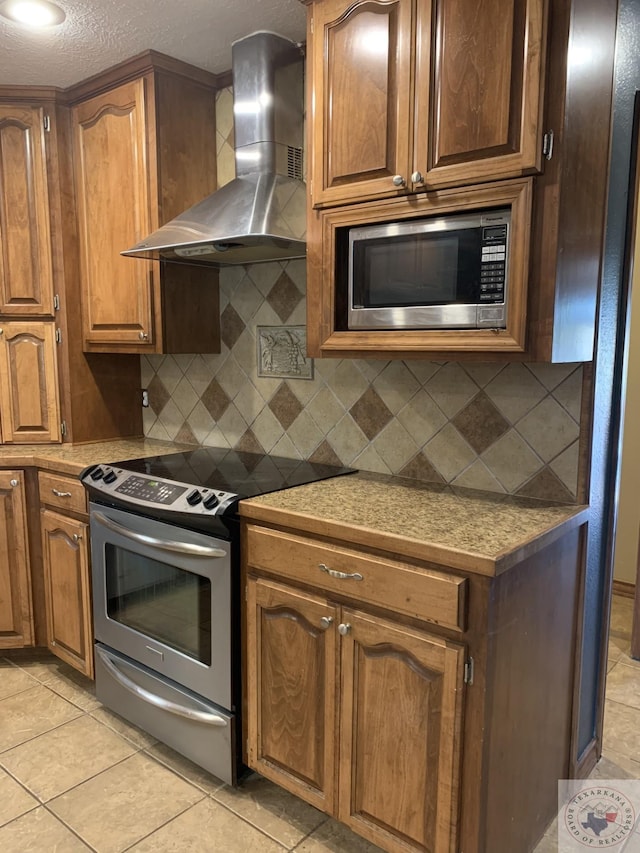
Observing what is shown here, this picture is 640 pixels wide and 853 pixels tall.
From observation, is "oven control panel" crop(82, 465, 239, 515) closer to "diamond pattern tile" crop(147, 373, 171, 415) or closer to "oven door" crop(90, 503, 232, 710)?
"oven door" crop(90, 503, 232, 710)

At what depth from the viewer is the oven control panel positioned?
1872 mm

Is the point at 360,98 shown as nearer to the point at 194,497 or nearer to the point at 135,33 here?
the point at 135,33

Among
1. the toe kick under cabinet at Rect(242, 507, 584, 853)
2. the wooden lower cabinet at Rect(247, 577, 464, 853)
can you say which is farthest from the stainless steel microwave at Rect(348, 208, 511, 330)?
the wooden lower cabinet at Rect(247, 577, 464, 853)

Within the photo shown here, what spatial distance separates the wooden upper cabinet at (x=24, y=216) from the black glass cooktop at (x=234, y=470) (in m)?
0.93

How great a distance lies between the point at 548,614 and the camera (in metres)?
1.67

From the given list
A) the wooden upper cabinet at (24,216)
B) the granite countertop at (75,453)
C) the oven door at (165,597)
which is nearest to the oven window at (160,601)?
the oven door at (165,597)

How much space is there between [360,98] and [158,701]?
1961 millimetres

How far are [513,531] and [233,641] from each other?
34.6 inches

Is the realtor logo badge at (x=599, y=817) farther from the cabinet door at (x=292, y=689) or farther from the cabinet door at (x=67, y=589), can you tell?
the cabinet door at (x=67, y=589)

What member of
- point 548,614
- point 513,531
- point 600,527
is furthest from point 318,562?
point 600,527

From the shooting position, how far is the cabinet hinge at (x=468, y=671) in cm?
142

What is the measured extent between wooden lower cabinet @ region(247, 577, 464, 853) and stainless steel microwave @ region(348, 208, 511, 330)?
79 centimetres

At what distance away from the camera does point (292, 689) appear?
1.79 meters

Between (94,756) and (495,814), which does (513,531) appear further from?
→ (94,756)
